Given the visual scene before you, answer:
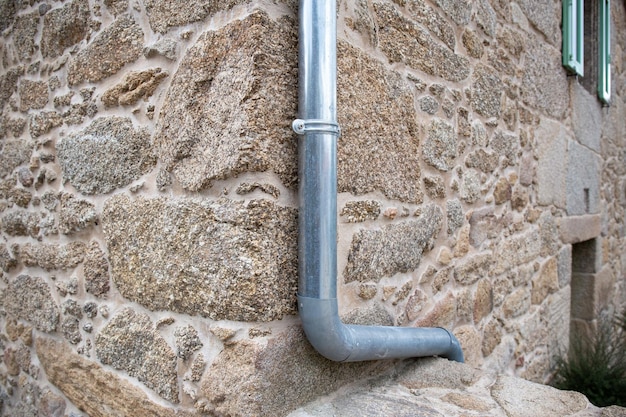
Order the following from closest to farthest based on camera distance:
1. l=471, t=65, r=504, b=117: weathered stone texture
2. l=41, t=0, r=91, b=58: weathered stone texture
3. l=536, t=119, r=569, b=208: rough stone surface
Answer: l=41, t=0, r=91, b=58: weathered stone texture, l=471, t=65, r=504, b=117: weathered stone texture, l=536, t=119, r=569, b=208: rough stone surface

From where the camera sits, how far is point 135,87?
5.43 ft

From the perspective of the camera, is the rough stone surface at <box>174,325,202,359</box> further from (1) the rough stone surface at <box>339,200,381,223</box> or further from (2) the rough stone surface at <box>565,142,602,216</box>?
(2) the rough stone surface at <box>565,142,602,216</box>

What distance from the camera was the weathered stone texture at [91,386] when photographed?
61.9 inches

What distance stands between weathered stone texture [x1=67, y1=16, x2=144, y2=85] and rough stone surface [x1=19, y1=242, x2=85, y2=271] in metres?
0.65

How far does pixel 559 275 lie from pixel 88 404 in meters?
3.00

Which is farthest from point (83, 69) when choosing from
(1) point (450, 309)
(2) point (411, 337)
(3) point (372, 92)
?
(1) point (450, 309)

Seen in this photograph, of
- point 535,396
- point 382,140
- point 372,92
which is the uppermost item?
point 372,92

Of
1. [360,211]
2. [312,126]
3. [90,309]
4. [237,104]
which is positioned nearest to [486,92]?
[360,211]

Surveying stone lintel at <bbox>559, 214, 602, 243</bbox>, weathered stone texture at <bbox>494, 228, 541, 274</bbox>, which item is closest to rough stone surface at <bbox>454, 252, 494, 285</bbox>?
weathered stone texture at <bbox>494, 228, 541, 274</bbox>

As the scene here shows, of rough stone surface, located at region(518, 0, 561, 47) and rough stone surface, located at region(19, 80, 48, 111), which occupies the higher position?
rough stone surface, located at region(518, 0, 561, 47)

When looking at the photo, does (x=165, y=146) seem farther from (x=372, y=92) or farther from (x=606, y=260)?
(x=606, y=260)

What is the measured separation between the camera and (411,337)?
174 centimetres

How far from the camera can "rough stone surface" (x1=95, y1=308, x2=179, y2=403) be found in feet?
4.89

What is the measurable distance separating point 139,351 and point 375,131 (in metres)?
1.07
